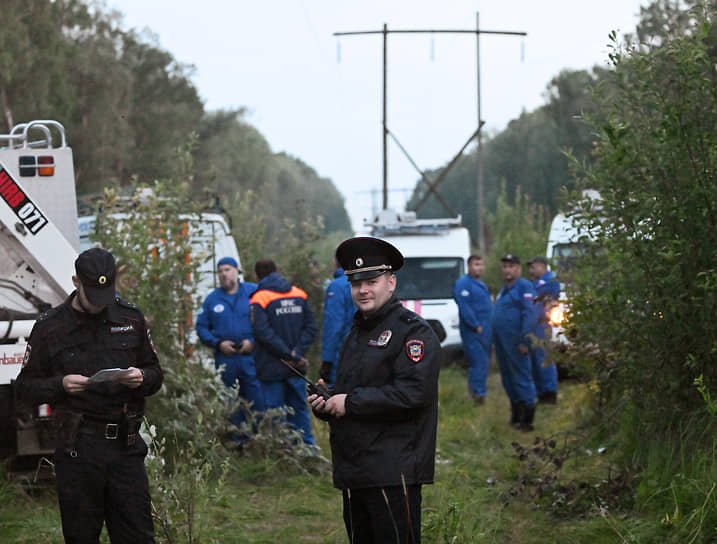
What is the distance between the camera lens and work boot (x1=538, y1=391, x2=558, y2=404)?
1342cm

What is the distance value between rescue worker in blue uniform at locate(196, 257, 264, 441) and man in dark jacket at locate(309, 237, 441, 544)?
A: 18.4 ft

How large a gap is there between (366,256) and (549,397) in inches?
371

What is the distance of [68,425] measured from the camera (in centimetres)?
484

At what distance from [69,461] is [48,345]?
550 mm

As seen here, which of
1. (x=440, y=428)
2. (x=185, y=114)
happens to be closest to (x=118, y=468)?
(x=440, y=428)

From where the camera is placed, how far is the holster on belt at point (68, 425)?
4836mm

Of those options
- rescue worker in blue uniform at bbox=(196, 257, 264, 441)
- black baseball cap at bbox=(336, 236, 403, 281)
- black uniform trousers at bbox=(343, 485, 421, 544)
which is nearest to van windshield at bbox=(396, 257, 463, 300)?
rescue worker in blue uniform at bbox=(196, 257, 264, 441)

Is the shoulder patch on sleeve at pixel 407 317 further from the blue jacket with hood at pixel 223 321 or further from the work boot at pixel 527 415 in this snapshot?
the work boot at pixel 527 415

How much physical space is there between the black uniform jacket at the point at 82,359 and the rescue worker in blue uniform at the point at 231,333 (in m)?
4.88

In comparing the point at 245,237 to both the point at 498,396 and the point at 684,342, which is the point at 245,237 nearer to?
the point at 498,396

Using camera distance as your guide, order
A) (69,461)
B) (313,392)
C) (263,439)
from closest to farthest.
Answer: (313,392) → (69,461) → (263,439)

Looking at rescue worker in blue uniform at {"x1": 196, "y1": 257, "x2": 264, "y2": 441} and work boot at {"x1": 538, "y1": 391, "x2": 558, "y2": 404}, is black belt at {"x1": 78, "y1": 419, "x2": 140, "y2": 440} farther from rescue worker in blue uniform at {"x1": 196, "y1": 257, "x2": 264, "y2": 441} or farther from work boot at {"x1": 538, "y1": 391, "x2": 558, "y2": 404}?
work boot at {"x1": 538, "y1": 391, "x2": 558, "y2": 404}

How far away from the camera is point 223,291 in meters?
10.2

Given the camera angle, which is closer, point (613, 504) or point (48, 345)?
point (48, 345)
